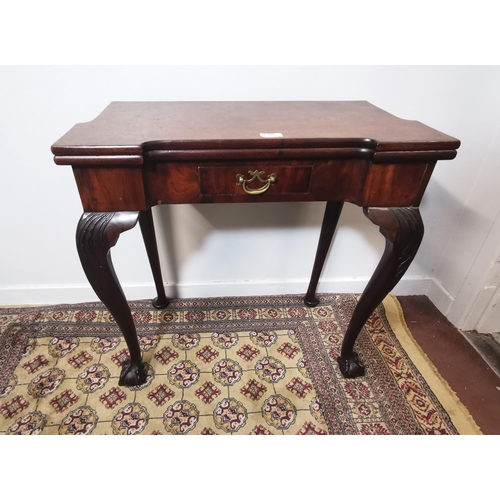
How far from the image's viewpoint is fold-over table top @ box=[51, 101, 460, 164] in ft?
1.98

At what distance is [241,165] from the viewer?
26.7 inches

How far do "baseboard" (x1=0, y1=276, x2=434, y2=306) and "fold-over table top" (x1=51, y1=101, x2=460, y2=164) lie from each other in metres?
0.74

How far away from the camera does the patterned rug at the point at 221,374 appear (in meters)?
0.93

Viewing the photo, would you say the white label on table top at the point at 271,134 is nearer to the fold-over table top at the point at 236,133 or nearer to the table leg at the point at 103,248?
the fold-over table top at the point at 236,133

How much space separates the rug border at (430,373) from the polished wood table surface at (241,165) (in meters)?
0.52

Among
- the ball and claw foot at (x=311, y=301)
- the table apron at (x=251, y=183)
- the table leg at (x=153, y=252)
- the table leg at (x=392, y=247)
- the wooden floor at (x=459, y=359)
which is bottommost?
the wooden floor at (x=459, y=359)

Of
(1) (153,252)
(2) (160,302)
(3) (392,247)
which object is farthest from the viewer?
(2) (160,302)

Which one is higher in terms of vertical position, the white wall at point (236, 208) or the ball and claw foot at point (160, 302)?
the white wall at point (236, 208)

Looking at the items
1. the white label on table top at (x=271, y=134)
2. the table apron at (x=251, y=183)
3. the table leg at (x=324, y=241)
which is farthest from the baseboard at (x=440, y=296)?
the white label on table top at (x=271, y=134)

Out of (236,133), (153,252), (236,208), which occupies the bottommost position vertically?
(153,252)

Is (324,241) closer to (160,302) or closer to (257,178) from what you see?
(257,178)

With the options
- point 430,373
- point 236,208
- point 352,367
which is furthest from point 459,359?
point 236,208

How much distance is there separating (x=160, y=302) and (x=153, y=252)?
273mm

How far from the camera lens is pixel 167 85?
947 millimetres
